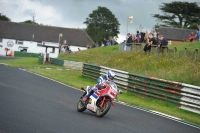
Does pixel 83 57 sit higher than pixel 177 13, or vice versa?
pixel 177 13

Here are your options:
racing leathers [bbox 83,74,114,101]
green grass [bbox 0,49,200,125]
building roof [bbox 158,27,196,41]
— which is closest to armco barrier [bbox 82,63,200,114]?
green grass [bbox 0,49,200,125]

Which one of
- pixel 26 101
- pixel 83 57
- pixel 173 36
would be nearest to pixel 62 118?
pixel 26 101

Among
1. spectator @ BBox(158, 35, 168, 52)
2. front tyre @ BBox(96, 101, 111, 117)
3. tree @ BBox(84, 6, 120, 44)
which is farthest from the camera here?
tree @ BBox(84, 6, 120, 44)

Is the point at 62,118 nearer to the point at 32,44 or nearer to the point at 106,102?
the point at 106,102

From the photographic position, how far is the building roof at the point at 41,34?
10819 centimetres

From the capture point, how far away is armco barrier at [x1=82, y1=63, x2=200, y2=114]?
18.8 m

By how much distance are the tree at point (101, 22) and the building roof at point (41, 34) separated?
12.1 meters

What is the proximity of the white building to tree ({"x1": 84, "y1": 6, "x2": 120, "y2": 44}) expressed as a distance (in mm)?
11940

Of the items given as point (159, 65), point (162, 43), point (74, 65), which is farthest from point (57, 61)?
point (159, 65)

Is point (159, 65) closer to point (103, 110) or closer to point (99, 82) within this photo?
point (99, 82)

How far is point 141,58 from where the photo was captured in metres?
31.1

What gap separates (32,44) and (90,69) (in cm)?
7778

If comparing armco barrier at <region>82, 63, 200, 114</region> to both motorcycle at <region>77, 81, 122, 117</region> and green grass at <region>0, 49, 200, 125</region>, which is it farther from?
motorcycle at <region>77, 81, 122, 117</region>

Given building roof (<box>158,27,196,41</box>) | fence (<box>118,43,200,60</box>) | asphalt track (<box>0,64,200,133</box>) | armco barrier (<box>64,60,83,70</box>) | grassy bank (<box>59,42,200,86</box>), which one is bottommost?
armco barrier (<box>64,60,83,70</box>)
